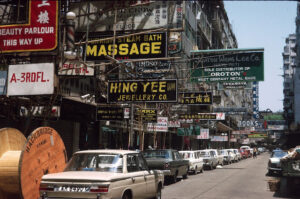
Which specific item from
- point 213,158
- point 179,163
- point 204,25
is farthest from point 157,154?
point 204,25

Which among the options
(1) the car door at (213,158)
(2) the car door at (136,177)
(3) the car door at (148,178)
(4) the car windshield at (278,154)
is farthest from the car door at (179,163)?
(1) the car door at (213,158)

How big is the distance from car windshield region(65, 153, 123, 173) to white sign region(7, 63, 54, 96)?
9.23 ft

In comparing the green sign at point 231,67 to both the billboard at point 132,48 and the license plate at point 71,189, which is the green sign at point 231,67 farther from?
the license plate at point 71,189

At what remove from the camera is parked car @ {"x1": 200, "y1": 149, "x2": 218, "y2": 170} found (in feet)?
97.4

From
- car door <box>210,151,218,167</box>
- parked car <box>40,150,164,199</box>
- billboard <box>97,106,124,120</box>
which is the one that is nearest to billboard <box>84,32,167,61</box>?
parked car <box>40,150,164,199</box>

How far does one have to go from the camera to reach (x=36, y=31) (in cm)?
1266

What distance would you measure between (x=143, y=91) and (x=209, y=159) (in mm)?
15093

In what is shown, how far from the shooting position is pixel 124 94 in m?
16.9

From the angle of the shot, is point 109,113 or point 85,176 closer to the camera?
point 85,176

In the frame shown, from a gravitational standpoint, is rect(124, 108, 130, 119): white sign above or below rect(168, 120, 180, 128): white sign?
above

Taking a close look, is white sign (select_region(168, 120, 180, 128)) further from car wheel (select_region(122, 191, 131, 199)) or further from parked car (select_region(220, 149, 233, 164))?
car wheel (select_region(122, 191, 131, 199))

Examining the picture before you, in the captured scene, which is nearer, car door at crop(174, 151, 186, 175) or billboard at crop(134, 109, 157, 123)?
car door at crop(174, 151, 186, 175)

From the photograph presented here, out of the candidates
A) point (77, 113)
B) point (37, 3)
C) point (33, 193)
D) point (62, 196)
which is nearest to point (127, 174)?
point (62, 196)

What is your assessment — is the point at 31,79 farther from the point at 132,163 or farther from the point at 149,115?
the point at 149,115
